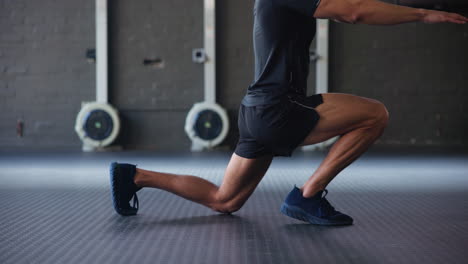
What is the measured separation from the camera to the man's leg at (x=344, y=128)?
1.99 meters

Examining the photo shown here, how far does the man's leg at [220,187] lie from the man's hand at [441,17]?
0.81m

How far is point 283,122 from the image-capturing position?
1.93 metres

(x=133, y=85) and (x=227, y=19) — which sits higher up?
(x=227, y=19)

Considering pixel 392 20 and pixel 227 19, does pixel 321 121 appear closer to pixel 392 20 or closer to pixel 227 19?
pixel 392 20

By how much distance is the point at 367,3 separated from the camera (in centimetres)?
179

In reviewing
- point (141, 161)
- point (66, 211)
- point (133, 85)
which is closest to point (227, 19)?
point (133, 85)

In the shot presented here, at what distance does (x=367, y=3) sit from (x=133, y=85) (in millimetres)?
5599

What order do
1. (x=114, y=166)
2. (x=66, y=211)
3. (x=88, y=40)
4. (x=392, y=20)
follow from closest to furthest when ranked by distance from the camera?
(x=392, y=20), (x=114, y=166), (x=66, y=211), (x=88, y=40)

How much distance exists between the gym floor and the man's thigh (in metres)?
0.38

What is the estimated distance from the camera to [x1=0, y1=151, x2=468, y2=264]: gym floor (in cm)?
163

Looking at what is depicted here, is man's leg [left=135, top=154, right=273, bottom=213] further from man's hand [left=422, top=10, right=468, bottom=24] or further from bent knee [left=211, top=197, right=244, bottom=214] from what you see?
man's hand [left=422, top=10, right=468, bottom=24]

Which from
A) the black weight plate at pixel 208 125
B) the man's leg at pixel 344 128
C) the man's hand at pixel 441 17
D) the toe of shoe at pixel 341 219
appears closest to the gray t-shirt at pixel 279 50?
the man's leg at pixel 344 128

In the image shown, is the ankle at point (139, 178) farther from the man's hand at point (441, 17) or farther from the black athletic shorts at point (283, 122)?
the man's hand at point (441, 17)


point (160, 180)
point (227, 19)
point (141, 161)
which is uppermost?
point (227, 19)
